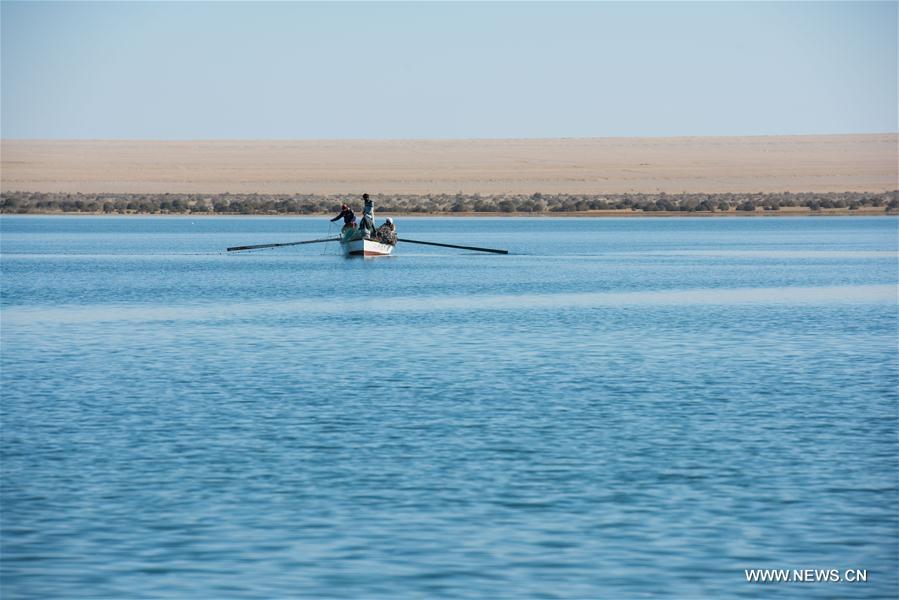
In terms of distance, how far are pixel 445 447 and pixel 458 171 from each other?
15892 centimetres

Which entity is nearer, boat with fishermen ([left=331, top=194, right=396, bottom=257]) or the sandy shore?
boat with fishermen ([left=331, top=194, right=396, bottom=257])

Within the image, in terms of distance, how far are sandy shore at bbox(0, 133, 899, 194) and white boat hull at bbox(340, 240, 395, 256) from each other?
92897 mm

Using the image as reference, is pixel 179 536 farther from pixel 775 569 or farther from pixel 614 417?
pixel 614 417

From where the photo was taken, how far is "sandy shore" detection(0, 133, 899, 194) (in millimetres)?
153750

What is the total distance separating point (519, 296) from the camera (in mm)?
39188

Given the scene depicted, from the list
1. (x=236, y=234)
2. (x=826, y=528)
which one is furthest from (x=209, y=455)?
(x=236, y=234)

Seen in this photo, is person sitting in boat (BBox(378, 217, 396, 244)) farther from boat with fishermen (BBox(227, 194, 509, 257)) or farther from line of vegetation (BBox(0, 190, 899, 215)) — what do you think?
line of vegetation (BBox(0, 190, 899, 215))

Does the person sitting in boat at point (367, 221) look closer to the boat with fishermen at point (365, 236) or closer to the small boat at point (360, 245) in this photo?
the boat with fishermen at point (365, 236)

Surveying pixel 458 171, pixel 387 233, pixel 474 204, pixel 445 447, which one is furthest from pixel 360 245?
pixel 458 171

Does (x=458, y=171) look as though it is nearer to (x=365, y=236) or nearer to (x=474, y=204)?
(x=474, y=204)

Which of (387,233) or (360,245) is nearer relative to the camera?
(360,245)

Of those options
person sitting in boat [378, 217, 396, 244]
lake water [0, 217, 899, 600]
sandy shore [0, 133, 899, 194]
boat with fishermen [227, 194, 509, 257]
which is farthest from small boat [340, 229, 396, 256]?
sandy shore [0, 133, 899, 194]

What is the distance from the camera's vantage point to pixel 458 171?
174 m

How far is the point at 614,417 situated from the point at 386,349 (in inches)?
342
